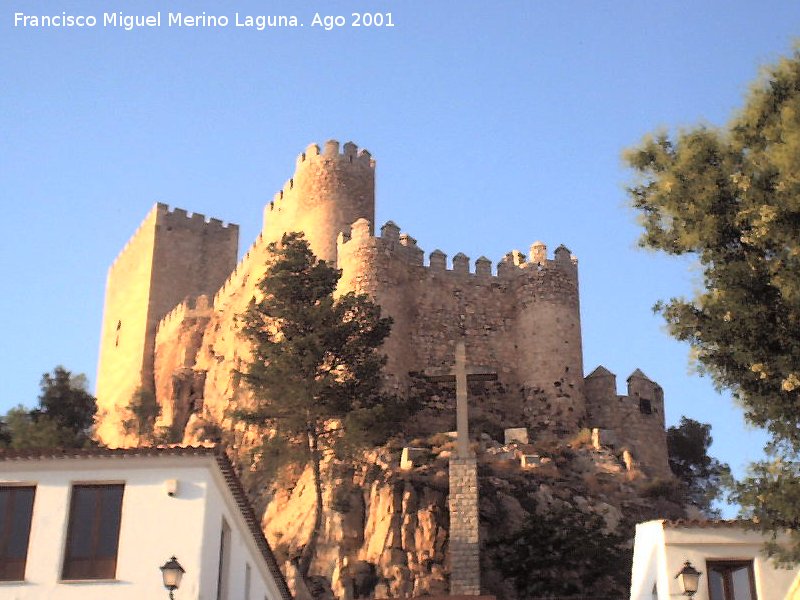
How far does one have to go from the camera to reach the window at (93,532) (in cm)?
1925

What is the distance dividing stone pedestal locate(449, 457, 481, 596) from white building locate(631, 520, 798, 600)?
1154 cm

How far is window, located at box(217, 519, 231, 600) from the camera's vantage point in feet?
69.0

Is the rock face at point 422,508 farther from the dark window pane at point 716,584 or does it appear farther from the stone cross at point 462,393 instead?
the dark window pane at point 716,584

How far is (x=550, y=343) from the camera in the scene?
154 feet

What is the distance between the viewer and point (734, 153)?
66.4ft

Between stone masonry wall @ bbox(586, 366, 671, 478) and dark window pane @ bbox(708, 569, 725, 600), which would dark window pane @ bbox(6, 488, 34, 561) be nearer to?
dark window pane @ bbox(708, 569, 725, 600)

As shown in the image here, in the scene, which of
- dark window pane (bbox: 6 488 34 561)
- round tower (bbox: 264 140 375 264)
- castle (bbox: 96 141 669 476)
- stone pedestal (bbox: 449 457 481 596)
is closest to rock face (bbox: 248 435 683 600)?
stone pedestal (bbox: 449 457 481 596)

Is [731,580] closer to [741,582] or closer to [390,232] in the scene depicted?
[741,582]

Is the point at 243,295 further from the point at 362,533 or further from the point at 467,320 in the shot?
the point at 362,533

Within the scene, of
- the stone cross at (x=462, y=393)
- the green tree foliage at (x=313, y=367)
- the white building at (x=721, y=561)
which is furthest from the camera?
the green tree foliage at (x=313, y=367)

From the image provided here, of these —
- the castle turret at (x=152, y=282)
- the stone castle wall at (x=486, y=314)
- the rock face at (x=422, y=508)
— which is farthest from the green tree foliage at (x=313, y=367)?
the castle turret at (x=152, y=282)

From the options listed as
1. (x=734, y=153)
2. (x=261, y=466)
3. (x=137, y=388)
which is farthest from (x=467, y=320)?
(x=734, y=153)

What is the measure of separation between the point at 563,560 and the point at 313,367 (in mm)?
9841

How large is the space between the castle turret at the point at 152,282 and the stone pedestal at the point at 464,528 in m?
33.0
